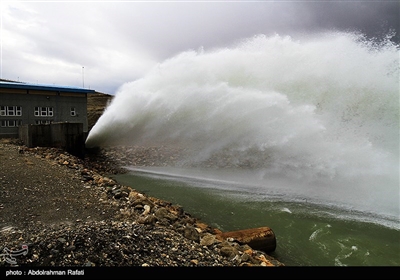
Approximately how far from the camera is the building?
26.7 meters

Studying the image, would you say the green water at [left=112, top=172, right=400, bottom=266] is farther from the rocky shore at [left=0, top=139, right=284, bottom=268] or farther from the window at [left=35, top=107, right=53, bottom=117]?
the window at [left=35, top=107, right=53, bottom=117]

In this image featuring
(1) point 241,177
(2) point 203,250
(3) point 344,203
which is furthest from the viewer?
(1) point 241,177

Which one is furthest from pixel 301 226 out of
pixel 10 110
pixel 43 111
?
pixel 10 110

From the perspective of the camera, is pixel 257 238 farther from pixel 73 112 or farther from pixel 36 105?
pixel 73 112

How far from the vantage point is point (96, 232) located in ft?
17.7

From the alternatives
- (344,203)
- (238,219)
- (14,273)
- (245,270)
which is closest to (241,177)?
(344,203)

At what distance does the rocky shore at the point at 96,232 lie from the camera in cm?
470

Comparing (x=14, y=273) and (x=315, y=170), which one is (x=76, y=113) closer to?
(x=315, y=170)

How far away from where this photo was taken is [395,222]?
9664 mm

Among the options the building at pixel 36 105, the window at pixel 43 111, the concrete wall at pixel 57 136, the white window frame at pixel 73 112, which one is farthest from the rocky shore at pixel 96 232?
the white window frame at pixel 73 112

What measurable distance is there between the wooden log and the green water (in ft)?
0.94

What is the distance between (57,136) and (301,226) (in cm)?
1931

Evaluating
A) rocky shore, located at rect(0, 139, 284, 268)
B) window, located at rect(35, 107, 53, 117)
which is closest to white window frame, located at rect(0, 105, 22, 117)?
window, located at rect(35, 107, 53, 117)

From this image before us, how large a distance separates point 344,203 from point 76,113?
30687 mm
